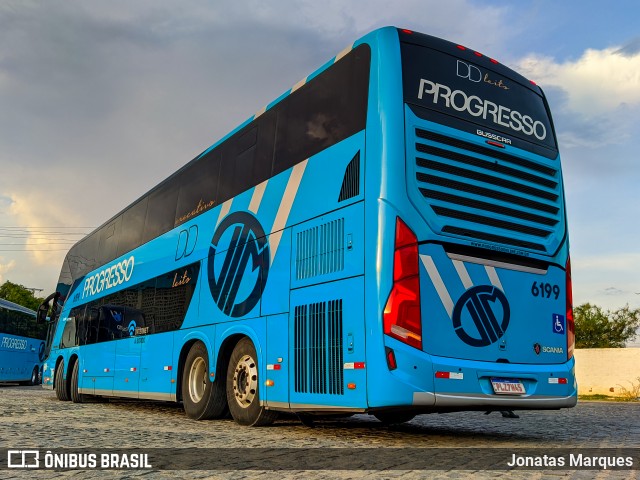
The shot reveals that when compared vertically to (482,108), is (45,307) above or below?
below

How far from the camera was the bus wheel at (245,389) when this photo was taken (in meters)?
9.31

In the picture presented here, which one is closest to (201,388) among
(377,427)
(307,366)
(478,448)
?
(377,427)

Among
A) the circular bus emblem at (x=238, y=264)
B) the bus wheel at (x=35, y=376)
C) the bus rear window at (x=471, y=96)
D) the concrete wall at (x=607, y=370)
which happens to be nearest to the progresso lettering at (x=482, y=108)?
the bus rear window at (x=471, y=96)

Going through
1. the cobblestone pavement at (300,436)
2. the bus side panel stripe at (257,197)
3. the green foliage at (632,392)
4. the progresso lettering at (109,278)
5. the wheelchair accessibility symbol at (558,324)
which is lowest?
the green foliage at (632,392)

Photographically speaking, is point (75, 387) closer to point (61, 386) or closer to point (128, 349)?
point (61, 386)

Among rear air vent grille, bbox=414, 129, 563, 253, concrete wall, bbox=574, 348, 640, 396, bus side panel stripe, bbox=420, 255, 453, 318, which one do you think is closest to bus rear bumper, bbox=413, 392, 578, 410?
bus side panel stripe, bbox=420, 255, 453, 318

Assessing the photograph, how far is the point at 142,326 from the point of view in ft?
44.1

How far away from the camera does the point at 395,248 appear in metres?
7.07

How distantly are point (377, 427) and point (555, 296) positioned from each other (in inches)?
139

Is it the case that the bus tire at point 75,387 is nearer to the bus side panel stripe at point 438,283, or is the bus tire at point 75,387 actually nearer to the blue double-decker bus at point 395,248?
the blue double-decker bus at point 395,248

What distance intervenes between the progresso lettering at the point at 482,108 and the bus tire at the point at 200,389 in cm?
534

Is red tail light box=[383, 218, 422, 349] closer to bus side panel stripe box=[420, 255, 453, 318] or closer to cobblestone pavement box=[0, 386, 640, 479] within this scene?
bus side panel stripe box=[420, 255, 453, 318]

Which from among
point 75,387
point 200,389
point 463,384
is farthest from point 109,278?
point 463,384

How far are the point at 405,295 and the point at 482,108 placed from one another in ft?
8.96
